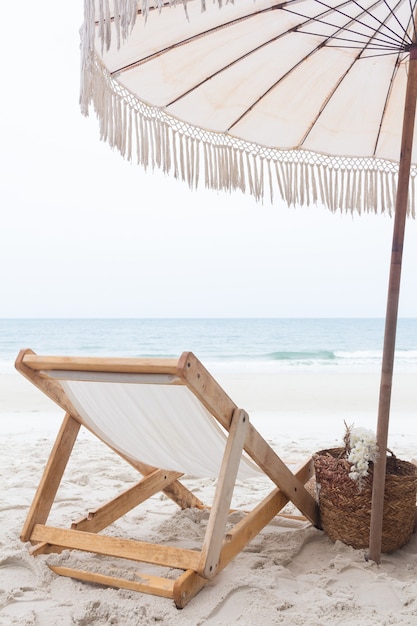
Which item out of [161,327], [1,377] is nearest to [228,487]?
[1,377]

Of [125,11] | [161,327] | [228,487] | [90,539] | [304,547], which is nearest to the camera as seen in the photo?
[125,11]

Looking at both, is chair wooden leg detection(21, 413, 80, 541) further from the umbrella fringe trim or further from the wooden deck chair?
the umbrella fringe trim

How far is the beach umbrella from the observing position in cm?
209

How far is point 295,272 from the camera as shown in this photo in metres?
28.5

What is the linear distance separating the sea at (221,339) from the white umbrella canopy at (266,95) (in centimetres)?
1333

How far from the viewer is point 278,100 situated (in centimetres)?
260

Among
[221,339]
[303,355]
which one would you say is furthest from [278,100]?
[221,339]

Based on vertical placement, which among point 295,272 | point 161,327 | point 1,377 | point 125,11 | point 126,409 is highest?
point 125,11

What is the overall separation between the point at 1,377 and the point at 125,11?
377 inches

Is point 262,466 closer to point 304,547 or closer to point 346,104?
point 304,547

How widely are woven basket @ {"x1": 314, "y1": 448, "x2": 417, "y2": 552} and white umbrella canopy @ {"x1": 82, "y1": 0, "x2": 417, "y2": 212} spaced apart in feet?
4.14

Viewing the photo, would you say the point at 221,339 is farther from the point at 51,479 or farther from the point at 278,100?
the point at 51,479

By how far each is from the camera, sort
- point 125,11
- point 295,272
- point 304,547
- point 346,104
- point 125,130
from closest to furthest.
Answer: point 125,11 < point 304,547 < point 125,130 < point 346,104 < point 295,272

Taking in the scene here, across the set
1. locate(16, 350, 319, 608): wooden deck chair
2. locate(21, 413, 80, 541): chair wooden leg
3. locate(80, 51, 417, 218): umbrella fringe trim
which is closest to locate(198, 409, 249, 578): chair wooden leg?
locate(16, 350, 319, 608): wooden deck chair
